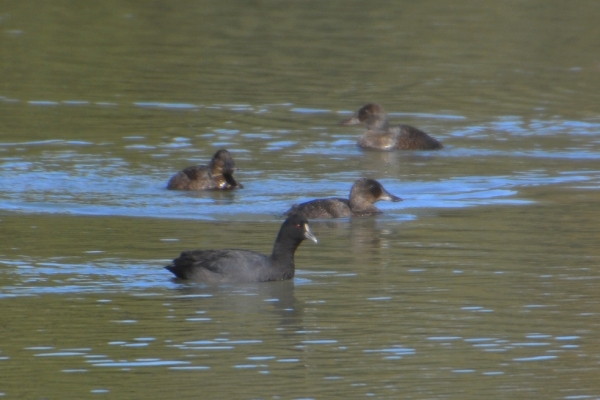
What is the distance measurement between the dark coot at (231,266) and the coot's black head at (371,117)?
369 inches

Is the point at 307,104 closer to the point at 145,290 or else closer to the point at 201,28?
the point at 201,28

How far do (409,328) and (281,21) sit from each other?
2570 cm

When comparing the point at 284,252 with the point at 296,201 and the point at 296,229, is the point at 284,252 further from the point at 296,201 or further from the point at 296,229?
the point at 296,201

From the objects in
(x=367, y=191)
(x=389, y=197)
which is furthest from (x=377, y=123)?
(x=367, y=191)

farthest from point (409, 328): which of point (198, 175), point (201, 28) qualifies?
point (201, 28)

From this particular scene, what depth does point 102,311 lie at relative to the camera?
1024 cm

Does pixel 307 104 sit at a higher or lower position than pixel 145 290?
higher

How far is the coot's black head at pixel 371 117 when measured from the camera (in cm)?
2080

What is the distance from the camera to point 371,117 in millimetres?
20828

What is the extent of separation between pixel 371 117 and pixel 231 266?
9822 mm

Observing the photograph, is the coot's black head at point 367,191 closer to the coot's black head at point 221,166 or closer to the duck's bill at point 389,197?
the duck's bill at point 389,197

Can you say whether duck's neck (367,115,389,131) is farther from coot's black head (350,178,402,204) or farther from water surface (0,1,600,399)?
coot's black head (350,178,402,204)

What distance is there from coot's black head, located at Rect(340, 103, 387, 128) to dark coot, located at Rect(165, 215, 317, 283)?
30.7ft

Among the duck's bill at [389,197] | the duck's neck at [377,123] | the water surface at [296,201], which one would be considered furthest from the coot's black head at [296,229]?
the duck's neck at [377,123]
